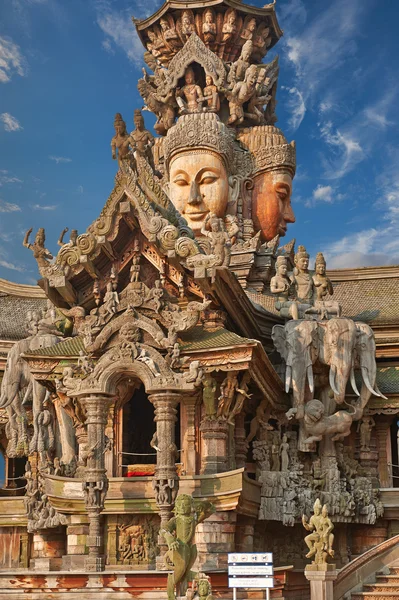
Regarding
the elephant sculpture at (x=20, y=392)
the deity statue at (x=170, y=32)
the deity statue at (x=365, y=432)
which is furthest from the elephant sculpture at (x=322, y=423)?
the deity statue at (x=170, y=32)

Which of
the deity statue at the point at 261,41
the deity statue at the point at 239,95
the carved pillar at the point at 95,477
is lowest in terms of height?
the carved pillar at the point at 95,477

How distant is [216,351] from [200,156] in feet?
32.6

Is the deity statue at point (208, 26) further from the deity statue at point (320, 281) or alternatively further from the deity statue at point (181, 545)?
the deity statue at point (181, 545)

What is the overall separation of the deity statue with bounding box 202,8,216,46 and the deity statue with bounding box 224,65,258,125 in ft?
6.58

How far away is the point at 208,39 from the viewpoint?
29875 millimetres

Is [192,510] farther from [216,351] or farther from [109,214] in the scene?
[109,214]

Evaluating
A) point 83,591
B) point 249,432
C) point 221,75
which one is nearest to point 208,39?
point 221,75

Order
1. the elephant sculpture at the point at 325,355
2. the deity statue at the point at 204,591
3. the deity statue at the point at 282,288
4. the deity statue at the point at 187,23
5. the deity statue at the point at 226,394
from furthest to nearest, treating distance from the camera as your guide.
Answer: the deity statue at the point at 187,23, the deity statue at the point at 282,288, the elephant sculpture at the point at 325,355, the deity statue at the point at 226,394, the deity statue at the point at 204,591

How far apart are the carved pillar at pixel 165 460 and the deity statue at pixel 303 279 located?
6231 mm

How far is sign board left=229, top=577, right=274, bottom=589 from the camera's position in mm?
15248

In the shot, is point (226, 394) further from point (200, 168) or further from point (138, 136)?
point (200, 168)

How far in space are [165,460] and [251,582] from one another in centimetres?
375

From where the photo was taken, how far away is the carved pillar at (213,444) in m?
19.6

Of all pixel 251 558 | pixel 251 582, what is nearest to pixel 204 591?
pixel 251 582
